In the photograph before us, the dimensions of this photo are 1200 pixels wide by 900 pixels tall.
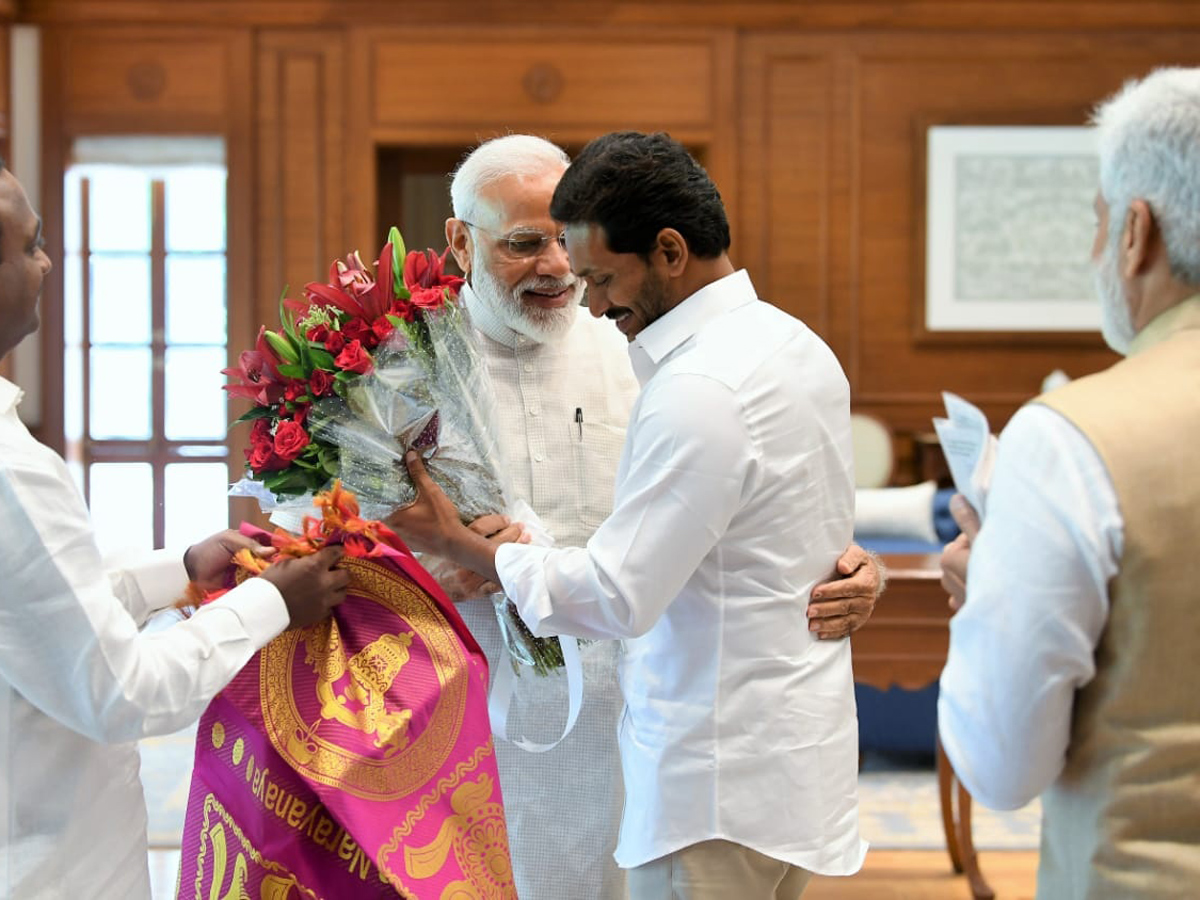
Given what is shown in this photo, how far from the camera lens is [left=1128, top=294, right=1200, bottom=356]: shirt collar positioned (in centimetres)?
116

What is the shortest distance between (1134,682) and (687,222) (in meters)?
0.86

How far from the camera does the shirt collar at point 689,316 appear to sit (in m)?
Result: 1.73

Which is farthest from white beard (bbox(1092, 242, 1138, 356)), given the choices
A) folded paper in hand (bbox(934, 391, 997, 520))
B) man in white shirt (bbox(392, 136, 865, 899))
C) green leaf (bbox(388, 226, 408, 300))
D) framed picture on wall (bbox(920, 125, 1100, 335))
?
framed picture on wall (bbox(920, 125, 1100, 335))

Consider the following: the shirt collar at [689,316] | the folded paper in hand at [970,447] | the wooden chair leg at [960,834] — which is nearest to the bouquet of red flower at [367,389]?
the shirt collar at [689,316]

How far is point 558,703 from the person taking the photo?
87.2 inches

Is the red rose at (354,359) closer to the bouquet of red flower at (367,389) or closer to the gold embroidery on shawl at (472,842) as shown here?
the bouquet of red flower at (367,389)

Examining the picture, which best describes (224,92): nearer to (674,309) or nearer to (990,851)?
(990,851)

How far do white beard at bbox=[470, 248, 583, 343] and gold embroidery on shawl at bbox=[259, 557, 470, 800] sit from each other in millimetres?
713

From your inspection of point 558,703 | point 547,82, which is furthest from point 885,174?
point 558,703

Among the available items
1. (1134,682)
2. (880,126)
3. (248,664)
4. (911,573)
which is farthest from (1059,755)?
(880,126)

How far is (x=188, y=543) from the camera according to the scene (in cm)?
178

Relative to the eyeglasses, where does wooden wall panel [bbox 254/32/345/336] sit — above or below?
above

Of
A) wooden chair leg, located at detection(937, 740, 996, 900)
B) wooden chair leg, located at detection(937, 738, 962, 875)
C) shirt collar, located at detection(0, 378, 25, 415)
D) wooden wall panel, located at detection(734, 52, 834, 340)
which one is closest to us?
shirt collar, located at detection(0, 378, 25, 415)

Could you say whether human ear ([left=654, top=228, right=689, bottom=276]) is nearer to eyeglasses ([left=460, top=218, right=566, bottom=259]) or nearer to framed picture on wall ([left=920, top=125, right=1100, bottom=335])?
eyeglasses ([left=460, top=218, right=566, bottom=259])
